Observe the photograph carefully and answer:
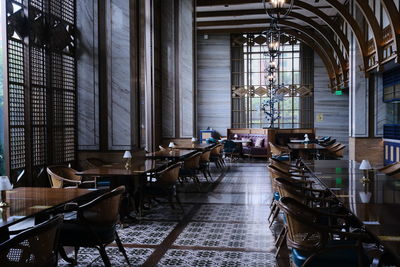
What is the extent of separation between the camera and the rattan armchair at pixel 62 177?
5379mm

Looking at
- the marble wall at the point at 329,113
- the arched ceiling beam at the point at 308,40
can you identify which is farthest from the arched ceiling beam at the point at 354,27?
the marble wall at the point at 329,113

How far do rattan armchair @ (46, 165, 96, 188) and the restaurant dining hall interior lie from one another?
0.06ft

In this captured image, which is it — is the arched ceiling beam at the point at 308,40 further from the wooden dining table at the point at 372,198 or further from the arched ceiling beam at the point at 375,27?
the wooden dining table at the point at 372,198

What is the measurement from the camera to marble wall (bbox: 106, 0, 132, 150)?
7348mm

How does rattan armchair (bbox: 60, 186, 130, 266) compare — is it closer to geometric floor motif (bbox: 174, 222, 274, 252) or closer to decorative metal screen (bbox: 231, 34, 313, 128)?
geometric floor motif (bbox: 174, 222, 274, 252)

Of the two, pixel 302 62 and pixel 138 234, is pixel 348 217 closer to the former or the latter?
pixel 138 234

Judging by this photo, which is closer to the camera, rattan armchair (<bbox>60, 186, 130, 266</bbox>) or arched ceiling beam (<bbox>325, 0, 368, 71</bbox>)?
rattan armchair (<bbox>60, 186, 130, 266</bbox>)

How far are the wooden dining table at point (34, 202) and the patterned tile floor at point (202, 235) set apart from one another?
68cm

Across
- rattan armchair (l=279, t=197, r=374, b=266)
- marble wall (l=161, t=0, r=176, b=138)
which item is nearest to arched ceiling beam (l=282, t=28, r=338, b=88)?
marble wall (l=161, t=0, r=176, b=138)

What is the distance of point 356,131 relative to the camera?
1158cm

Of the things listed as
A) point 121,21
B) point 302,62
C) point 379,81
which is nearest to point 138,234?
point 121,21

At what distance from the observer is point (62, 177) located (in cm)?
559

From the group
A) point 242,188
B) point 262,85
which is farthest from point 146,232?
point 262,85

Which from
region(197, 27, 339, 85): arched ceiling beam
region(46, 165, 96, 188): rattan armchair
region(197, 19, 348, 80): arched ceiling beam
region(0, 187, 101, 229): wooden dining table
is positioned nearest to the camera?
region(0, 187, 101, 229): wooden dining table
